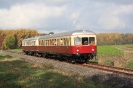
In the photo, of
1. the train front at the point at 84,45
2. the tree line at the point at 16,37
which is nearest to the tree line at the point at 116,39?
the tree line at the point at 16,37

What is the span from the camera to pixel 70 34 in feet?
64.8

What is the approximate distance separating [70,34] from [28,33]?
80550 mm

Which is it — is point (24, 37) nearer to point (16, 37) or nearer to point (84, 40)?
point (16, 37)

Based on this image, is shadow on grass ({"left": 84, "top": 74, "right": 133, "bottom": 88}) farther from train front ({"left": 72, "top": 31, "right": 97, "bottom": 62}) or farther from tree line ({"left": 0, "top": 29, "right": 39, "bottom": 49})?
tree line ({"left": 0, "top": 29, "right": 39, "bottom": 49})

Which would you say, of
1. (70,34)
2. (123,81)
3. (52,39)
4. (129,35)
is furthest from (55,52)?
(129,35)

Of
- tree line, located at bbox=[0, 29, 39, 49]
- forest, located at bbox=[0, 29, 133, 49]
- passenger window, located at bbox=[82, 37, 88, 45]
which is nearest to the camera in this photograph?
passenger window, located at bbox=[82, 37, 88, 45]

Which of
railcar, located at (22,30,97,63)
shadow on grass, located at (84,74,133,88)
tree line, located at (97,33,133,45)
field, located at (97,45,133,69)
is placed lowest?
shadow on grass, located at (84,74,133,88)

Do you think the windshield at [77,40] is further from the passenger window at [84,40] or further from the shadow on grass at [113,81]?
the shadow on grass at [113,81]

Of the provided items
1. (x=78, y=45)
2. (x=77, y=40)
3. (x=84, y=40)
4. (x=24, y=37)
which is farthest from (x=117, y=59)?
(x=24, y=37)

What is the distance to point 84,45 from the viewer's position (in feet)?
64.6

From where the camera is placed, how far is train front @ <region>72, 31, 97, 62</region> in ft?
63.6

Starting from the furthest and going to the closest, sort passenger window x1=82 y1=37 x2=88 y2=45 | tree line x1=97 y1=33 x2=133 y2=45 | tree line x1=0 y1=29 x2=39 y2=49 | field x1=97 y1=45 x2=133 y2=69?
tree line x1=97 y1=33 x2=133 y2=45
tree line x1=0 y1=29 x2=39 y2=49
field x1=97 y1=45 x2=133 y2=69
passenger window x1=82 y1=37 x2=88 y2=45

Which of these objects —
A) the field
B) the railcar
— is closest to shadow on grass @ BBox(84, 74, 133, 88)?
the railcar

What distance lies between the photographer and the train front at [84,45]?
1938 centimetres
